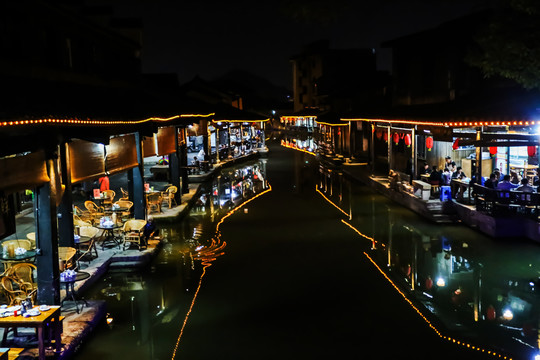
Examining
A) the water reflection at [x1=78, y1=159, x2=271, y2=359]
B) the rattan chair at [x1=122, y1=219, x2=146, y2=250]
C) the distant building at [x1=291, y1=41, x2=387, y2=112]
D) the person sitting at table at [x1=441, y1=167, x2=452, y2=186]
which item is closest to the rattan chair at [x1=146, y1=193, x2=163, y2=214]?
the water reflection at [x1=78, y1=159, x2=271, y2=359]

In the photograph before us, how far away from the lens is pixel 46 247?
1016 cm

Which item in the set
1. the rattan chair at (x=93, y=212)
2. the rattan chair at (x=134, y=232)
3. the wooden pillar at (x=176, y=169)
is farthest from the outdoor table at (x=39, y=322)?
the wooden pillar at (x=176, y=169)

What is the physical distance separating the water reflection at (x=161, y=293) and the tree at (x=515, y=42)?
10382 millimetres

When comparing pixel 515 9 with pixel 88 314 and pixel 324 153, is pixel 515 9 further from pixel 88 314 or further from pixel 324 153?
pixel 324 153

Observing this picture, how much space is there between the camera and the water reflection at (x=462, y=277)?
9914 millimetres

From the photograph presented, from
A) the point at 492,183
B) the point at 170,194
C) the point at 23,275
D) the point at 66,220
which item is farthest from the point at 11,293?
the point at 492,183

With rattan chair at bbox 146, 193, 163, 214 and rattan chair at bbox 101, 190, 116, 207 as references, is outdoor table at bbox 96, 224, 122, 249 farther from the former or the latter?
rattan chair at bbox 101, 190, 116, 207

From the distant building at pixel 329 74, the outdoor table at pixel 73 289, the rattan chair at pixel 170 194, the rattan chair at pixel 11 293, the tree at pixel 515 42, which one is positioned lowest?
the outdoor table at pixel 73 289

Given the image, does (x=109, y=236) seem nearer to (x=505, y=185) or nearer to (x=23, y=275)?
(x=23, y=275)

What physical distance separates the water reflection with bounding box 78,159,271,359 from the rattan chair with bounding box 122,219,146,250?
2.54 ft

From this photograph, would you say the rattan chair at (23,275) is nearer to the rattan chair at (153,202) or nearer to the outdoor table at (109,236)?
the outdoor table at (109,236)

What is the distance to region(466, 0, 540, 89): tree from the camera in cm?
1546

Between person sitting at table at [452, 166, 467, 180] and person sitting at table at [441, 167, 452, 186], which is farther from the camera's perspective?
person sitting at table at [441, 167, 452, 186]

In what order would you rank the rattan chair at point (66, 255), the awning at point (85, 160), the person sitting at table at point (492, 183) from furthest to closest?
the person sitting at table at point (492, 183) < the awning at point (85, 160) < the rattan chair at point (66, 255)
